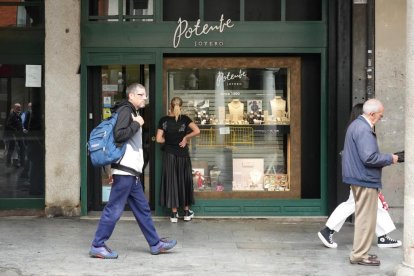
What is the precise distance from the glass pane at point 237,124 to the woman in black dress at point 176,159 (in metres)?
0.43

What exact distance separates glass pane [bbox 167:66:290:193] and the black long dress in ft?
1.60

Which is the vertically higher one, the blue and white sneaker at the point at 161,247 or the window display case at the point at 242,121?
the window display case at the point at 242,121

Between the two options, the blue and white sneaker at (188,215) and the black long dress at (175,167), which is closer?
the black long dress at (175,167)

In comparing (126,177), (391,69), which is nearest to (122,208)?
(126,177)

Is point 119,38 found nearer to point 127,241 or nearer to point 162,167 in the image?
point 162,167

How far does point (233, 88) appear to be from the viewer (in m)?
11.0

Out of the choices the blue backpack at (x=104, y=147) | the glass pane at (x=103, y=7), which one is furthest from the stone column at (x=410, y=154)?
the glass pane at (x=103, y=7)

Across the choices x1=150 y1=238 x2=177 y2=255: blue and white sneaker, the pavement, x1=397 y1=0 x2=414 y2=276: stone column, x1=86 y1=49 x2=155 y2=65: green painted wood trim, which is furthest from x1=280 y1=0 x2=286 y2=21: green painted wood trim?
x1=150 y1=238 x2=177 y2=255: blue and white sneaker

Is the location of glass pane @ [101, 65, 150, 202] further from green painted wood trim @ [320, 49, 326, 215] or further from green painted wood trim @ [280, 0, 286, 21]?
green painted wood trim @ [320, 49, 326, 215]

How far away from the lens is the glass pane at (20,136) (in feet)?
36.4

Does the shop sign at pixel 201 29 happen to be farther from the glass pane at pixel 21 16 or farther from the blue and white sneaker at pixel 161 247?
the blue and white sneaker at pixel 161 247

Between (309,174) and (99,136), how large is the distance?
4153 millimetres

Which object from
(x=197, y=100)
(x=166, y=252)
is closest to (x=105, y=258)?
(x=166, y=252)

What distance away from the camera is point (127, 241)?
363 inches
